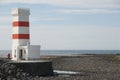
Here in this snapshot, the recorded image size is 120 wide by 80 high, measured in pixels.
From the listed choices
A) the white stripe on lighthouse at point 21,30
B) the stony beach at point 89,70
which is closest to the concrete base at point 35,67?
the stony beach at point 89,70

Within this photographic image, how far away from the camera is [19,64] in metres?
19.0

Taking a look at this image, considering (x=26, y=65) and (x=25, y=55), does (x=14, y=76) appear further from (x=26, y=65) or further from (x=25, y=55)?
(x=25, y=55)

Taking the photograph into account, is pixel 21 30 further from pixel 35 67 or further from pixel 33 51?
pixel 35 67

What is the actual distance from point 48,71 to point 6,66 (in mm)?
3084

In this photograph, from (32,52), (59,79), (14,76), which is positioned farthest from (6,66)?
(32,52)

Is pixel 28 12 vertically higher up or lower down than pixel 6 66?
higher up

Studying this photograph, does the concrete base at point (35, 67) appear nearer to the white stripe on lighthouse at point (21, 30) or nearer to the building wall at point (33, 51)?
the building wall at point (33, 51)

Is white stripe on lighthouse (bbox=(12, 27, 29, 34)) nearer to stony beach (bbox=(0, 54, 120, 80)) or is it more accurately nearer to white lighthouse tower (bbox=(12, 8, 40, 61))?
white lighthouse tower (bbox=(12, 8, 40, 61))

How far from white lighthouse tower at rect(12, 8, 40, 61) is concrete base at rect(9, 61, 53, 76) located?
5.22 feet

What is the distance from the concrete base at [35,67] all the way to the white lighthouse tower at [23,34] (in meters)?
1.59

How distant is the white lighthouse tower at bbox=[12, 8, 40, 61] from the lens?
69.8 ft

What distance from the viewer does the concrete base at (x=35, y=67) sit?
19.2m

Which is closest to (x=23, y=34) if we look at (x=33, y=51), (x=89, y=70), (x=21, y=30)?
(x=21, y=30)

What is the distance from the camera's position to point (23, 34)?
21.4 meters
